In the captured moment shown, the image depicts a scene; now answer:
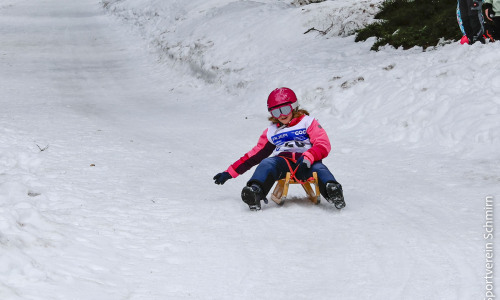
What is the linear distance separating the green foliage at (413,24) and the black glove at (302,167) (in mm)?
6485

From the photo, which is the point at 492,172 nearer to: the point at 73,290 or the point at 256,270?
the point at 256,270

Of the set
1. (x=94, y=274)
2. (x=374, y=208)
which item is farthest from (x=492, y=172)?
(x=94, y=274)

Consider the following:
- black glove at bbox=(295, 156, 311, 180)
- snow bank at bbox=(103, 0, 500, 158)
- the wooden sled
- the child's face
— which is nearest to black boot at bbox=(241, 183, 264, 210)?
the wooden sled

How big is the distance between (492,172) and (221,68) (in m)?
9.04

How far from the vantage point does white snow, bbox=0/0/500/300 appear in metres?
3.96

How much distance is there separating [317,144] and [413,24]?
7835 mm

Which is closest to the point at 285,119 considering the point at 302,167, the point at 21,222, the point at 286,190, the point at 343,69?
the point at 302,167

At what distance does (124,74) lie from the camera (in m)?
16.8

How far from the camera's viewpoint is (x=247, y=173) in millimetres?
7719

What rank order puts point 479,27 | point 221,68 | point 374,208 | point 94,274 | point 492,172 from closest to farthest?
point 94,274 < point 374,208 < point 492,172 < point 479,27 < point 221,68

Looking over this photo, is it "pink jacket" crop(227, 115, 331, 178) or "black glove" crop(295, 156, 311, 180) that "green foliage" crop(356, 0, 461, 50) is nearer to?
"pink jacket" crop(227, 115, 331, 178)

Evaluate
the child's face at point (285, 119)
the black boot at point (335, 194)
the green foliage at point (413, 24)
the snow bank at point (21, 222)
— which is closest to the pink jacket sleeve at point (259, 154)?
the child's face at point (285, 119)

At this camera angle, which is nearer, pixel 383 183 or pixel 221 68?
pixel 383 183

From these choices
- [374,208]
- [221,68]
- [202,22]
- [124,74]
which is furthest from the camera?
[202,22]
